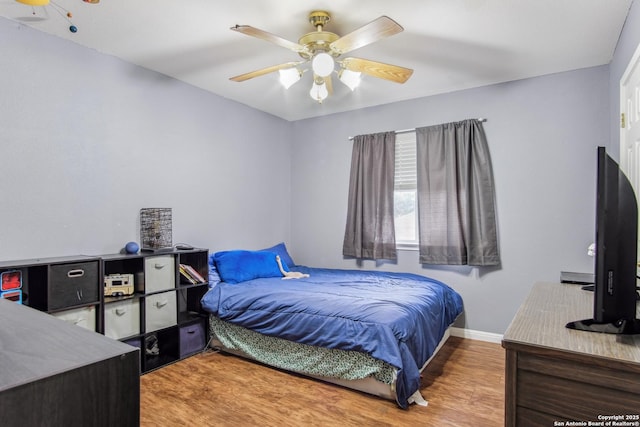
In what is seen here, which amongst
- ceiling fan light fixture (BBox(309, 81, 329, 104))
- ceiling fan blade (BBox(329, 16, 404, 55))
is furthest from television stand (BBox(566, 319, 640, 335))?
ceiling fan light fixture (BBox(309, 81, 329, 104))

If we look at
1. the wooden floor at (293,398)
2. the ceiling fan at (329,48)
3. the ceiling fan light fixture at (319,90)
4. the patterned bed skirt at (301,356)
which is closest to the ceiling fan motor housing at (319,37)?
the ceiling fan at (329,48)

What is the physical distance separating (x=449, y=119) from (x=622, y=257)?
2857 millimetres

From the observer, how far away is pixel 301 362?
2.67m

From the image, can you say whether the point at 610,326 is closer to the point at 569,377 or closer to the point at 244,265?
the point at 569,377

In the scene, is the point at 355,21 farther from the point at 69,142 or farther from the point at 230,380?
the point at 230,380

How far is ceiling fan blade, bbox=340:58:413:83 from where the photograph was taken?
246cm

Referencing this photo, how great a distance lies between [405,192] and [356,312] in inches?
77.0

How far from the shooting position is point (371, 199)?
163 inches

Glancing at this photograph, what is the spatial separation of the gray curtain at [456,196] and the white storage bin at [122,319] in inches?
107

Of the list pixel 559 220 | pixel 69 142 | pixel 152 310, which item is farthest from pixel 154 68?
pixel 559 220

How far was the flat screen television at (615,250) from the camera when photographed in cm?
114

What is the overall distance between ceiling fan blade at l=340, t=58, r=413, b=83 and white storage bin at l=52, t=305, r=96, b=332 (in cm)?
246

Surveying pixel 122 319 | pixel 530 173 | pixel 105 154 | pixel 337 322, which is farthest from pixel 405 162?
pixel 122 319

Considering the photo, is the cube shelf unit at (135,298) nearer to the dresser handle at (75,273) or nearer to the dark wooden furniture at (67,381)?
the dresser handle at (75,273)
